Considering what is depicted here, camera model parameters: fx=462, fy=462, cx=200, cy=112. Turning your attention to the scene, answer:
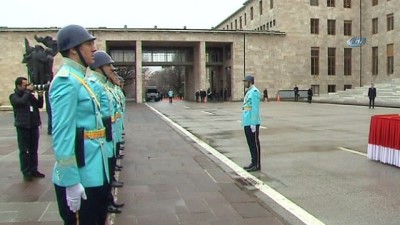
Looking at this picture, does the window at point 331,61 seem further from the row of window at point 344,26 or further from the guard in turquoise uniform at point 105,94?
the guard in turquoise uniform at point 105,94

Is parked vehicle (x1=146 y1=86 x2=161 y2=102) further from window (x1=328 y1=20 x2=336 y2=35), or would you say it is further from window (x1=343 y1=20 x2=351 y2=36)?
window (x1=343 y1=20 x2=351 y2=36)

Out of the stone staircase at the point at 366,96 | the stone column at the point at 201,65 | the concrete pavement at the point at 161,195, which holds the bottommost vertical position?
the concrete pavement at the point at 161,195

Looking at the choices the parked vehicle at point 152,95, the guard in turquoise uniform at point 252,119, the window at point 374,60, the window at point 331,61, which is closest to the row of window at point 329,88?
the window at point 331,61

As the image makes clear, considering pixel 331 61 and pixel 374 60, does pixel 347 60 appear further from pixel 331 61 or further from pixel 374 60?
pixel 374 60

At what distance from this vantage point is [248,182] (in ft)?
27.8

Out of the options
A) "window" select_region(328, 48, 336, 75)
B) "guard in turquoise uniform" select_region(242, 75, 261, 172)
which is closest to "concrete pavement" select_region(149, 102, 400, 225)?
"guard in turquoise uniform" select_region(242, 75, 261, 172)

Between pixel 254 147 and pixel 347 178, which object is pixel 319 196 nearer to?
pixel 347 178

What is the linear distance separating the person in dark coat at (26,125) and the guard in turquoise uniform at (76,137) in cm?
519

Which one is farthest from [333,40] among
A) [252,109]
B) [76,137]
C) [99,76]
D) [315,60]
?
[76,137]

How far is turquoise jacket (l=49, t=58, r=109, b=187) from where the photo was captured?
10.4 ft

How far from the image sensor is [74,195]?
315cm

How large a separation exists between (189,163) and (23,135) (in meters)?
3.74

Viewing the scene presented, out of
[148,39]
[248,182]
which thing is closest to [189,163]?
[248,182]

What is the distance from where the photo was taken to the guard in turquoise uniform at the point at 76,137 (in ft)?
10.4
